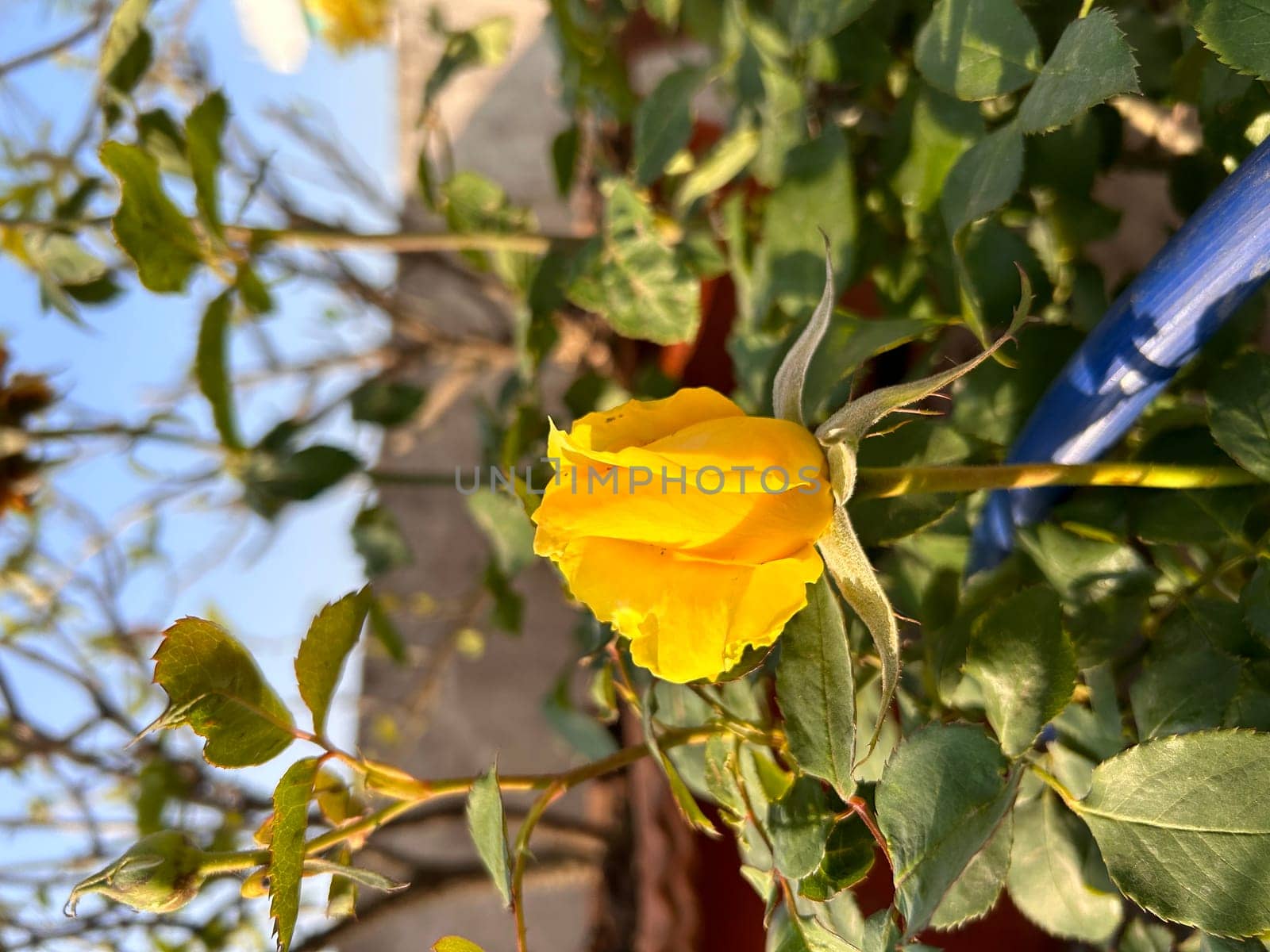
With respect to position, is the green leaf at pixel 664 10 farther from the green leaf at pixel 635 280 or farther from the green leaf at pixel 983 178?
the green leaf at pixel 983 178

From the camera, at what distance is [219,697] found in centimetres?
32

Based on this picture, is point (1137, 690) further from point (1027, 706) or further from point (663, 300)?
point (663, 300)

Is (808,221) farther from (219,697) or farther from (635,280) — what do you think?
(219,697)

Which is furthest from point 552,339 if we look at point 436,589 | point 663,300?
point 436,589

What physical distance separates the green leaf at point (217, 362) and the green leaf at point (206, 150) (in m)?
0.05

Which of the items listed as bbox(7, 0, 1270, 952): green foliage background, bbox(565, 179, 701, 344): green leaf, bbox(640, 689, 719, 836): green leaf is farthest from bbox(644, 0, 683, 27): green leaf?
bbox(640, 689, 719, 836): green leaf

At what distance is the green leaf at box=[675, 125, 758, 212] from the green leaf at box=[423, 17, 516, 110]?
0.21 metres

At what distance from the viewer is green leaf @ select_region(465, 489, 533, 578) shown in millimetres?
554

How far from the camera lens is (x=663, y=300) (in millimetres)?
537

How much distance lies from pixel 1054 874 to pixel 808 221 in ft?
1.10

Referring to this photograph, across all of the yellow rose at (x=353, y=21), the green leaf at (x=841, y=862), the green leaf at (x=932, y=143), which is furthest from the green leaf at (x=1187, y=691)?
the yellow rose at (x=353, y=21)

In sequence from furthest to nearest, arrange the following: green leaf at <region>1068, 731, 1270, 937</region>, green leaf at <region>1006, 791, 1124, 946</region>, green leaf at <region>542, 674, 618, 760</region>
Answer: green leaf at <region>542, 674, 618, 760</region>, green leaf at <region>1006, 791, 1124, 946</region>, green leaf at <region>1068, 731, 1270, 937</region>

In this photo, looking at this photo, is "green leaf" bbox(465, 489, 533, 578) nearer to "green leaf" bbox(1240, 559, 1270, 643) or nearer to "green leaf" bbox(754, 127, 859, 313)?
"green leaf" bbox(754, 127, 859, 313)

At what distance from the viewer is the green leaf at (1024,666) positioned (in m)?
0.30
